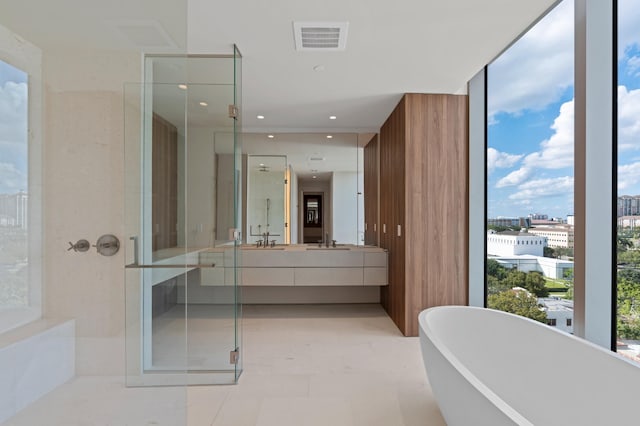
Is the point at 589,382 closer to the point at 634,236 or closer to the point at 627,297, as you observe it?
the point at 627,297

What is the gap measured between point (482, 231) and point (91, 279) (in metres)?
3.56

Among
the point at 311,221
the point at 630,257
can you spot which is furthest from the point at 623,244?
the point at 311,221

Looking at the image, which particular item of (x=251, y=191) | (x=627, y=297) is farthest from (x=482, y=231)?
(x=251, y=191)

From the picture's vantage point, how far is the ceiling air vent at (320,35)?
2.39 metres

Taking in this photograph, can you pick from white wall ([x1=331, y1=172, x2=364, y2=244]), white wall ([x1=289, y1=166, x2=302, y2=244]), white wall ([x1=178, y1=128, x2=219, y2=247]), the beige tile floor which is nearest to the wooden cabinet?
the beige tile floor

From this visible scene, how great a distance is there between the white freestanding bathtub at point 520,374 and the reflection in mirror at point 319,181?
2.41 m

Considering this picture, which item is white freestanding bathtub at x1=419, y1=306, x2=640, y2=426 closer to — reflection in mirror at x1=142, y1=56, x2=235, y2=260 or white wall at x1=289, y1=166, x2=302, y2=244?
reflection in mirror at x1=142, y1=56, x2=235, y2=260

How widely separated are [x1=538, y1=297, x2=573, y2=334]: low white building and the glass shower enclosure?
2380 millimetres

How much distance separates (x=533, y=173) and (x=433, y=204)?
0.98 metres

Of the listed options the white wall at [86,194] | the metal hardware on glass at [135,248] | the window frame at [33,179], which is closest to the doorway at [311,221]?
the metal hardware on glass at [135,248]

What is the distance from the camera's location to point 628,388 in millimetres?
1575

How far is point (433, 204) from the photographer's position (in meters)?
3.67

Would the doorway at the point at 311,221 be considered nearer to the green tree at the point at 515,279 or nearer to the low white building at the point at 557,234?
the green tree at the point at 515,279

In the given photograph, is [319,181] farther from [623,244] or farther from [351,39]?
[623,244]
